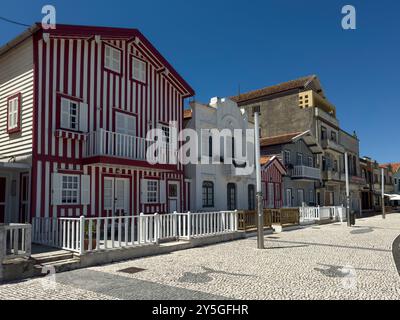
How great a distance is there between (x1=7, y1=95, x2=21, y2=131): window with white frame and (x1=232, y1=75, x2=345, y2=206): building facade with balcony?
2517 cm

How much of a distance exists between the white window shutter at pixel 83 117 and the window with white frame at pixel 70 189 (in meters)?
1.90

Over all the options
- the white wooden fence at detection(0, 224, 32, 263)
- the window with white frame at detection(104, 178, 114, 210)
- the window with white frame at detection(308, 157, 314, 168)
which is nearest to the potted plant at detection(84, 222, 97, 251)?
the white wooden fence at detection(0, 224, 32, 263)

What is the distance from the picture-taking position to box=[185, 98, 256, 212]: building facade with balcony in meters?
18.5

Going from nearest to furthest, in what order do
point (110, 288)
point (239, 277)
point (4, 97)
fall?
point (110, 288) < point (239, 277) < point (4, 97)

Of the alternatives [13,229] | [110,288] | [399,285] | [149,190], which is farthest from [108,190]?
[399,285]

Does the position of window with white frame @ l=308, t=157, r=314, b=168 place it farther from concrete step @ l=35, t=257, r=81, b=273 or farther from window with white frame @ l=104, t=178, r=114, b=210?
concrete step @ l=35, t=257, r=81, b=273

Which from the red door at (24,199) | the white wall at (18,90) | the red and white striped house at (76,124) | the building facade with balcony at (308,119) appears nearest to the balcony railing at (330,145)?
the building facade with balcony at (308,119)

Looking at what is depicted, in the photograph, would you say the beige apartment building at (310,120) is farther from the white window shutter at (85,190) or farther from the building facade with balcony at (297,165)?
the white window shutter at (85,190)

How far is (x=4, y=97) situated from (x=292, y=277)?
1247cm

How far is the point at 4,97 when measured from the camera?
13.6 metres

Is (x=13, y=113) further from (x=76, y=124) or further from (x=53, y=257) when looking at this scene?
(x=53, y=257)

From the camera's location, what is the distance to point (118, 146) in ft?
45.7
